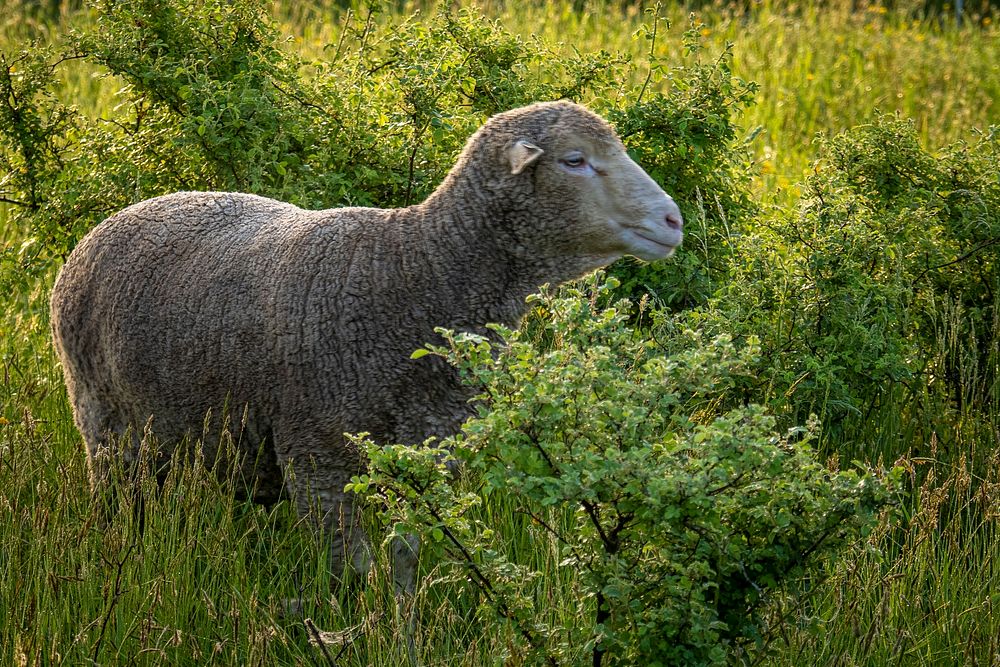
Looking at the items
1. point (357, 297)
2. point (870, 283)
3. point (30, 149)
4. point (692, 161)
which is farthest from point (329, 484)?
point (30, 149)

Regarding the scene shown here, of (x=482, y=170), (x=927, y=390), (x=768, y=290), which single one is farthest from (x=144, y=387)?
(x=927, y=390)

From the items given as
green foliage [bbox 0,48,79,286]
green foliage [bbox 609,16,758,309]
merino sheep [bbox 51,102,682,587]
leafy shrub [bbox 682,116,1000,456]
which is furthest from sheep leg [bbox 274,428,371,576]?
green foliage [bbox 0,48,79,286]

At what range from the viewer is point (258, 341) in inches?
147

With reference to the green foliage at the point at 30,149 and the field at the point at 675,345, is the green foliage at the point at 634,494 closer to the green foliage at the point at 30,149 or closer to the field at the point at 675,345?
the field at the point at 675,345

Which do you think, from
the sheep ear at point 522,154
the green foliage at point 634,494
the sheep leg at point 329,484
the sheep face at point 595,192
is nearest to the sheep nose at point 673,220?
the sheep face at point 595,192

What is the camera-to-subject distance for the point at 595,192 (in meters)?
3.67

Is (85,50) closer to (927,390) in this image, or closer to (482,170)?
(482,170)

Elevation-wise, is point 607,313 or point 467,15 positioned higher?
point 467,15

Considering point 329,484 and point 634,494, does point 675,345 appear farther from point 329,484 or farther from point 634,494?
point 634,494

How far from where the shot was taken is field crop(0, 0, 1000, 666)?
320 centimetres

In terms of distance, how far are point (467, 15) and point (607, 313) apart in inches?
123

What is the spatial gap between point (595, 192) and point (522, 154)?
26 cm

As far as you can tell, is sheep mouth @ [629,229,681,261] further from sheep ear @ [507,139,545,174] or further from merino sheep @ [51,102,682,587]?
sheep ear @ [507,139,545,174]

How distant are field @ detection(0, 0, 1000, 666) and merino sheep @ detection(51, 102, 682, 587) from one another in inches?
11.0
